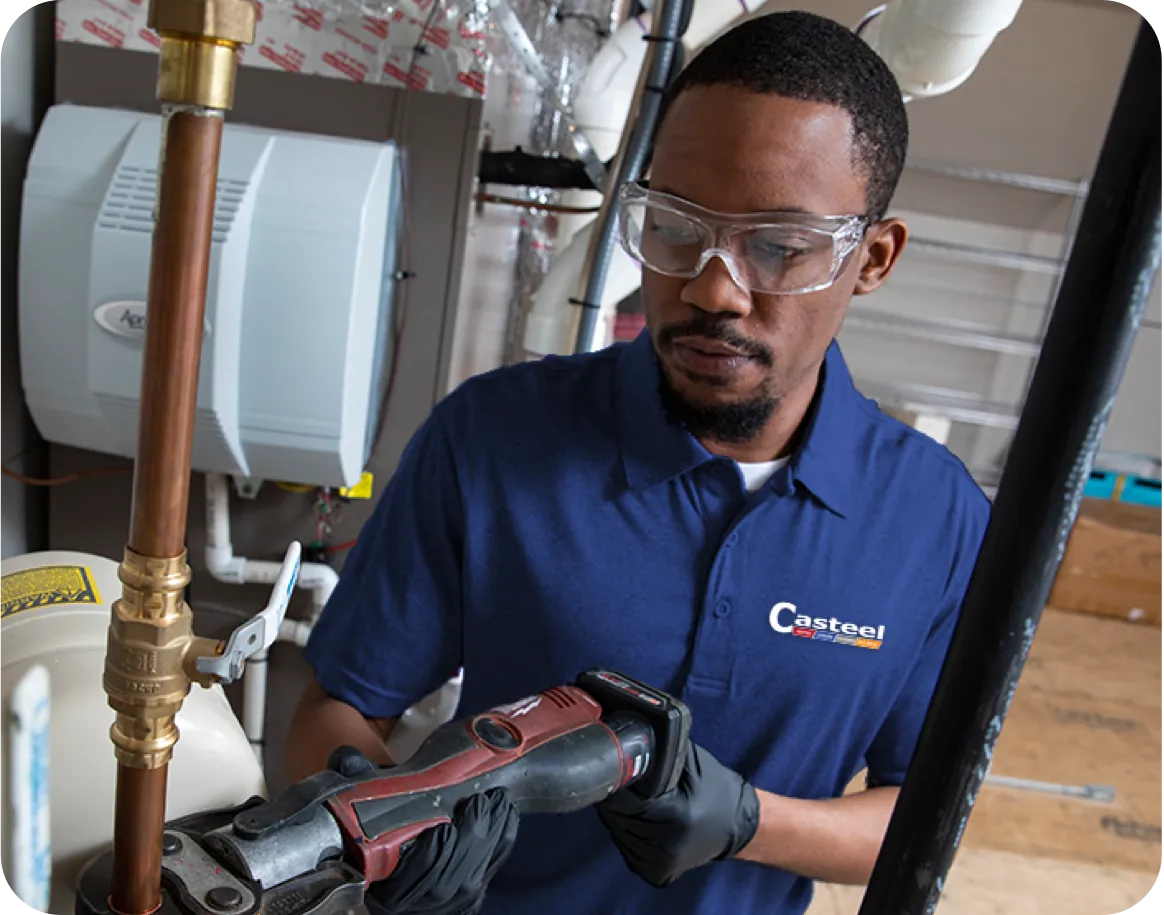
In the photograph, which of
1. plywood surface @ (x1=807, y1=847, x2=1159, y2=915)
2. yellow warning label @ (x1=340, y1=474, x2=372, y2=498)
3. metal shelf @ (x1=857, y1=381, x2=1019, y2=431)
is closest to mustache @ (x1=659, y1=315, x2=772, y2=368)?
yellow warning label @ (x1=340, y1=474, x2=372, y2=498)

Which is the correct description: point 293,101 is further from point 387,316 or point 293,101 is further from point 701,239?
point 701,239

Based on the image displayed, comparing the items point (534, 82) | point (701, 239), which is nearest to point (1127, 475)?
point (534, 82)

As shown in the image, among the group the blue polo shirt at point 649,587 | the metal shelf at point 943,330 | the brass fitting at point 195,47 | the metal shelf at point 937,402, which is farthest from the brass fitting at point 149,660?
the metal shelf at point 937,402

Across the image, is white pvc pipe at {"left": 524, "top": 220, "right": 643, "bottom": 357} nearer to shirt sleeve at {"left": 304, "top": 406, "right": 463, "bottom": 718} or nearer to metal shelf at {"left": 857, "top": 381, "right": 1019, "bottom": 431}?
shirt sleeve at {"left": 304, "top": 406, "right": 463, "bottom": 718}

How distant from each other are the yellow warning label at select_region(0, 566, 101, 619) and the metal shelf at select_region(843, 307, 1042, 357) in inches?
154

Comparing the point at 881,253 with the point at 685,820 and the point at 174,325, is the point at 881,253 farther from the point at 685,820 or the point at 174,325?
the point at 174,325

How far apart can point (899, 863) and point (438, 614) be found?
29.7 inches

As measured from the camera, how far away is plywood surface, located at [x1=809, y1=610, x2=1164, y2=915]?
2.51m

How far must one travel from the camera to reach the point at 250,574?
1830 millimetres

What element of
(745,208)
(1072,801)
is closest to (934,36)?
(745,208)

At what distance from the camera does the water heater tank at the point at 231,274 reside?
4.88 feet

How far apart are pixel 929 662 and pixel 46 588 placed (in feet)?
2.93

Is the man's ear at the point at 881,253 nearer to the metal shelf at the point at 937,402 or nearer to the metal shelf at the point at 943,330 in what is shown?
the metal shelf at the point at 943,330

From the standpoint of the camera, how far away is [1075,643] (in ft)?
13.4
